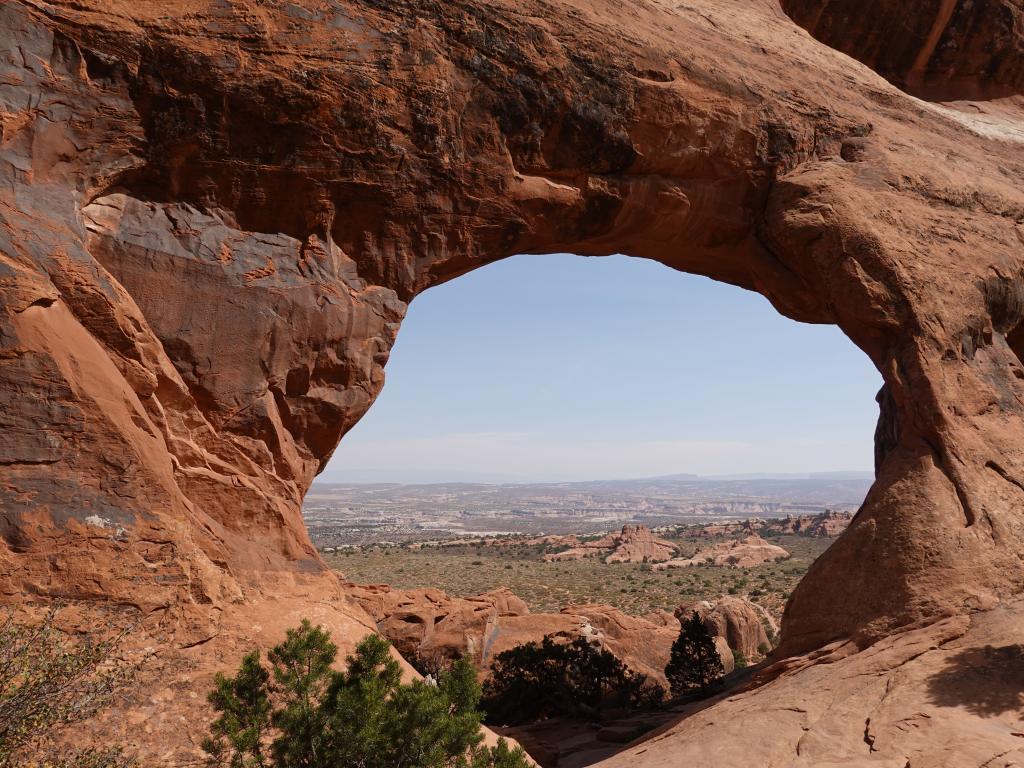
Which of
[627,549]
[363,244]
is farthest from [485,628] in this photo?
[627,549]

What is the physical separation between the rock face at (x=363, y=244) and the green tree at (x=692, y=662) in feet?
20.0

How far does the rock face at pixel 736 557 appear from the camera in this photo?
47000mm

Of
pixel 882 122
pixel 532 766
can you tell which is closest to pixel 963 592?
pixel 532 766

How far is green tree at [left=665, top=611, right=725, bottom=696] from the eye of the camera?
52.8ft

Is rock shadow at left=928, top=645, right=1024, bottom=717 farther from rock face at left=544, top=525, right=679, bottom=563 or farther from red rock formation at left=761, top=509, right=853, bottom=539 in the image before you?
red rock formation at left=761, top=509, right=853, bottom=539

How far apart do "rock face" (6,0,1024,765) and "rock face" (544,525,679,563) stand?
41.0 metres

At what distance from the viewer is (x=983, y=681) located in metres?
7.89

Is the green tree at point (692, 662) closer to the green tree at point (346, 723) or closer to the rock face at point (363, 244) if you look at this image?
the rock face at point (363, 244)

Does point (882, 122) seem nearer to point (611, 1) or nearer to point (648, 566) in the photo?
point (611, 1)

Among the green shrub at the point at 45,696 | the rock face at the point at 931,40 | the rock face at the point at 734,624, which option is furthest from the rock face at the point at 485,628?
the rock face at the point at 931,40

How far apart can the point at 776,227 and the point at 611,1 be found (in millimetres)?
4657

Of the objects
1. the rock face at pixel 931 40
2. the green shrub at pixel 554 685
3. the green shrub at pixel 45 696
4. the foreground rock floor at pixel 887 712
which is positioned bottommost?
the green shrub at pixel 554 685

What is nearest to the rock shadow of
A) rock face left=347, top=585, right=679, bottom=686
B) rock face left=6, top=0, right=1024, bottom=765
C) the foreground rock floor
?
the foreground rock floor

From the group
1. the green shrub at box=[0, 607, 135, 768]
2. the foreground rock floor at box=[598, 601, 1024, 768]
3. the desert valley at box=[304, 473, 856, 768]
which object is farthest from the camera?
the desert valley at box=[304, 473, 856, 768]
